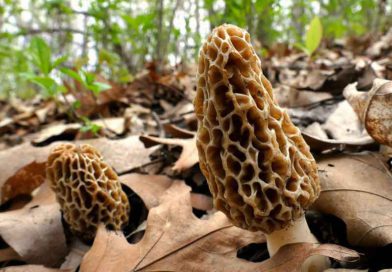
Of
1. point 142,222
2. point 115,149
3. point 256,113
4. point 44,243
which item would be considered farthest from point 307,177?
point 115,149

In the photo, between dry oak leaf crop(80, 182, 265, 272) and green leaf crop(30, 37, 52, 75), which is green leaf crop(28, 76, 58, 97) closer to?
green leaf crop(30, 37, 52, 75)

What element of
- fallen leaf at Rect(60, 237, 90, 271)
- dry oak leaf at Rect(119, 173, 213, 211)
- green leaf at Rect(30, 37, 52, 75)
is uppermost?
green leaf at Rect(30, 37, 52, 75)

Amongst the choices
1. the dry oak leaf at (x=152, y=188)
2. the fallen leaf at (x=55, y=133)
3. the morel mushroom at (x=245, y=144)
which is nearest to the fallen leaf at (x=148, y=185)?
the dry oak leaf at (x=152, y=188)

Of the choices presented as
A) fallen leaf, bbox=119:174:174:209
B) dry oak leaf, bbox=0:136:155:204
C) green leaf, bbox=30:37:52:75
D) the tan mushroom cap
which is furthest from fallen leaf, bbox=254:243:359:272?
green leaf, bbox=30:37:52:75

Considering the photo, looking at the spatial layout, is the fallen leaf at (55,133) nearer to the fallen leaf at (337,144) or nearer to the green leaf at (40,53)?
the green leaf at (40,53)

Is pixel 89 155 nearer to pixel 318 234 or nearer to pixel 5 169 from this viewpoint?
pixel 5 169
